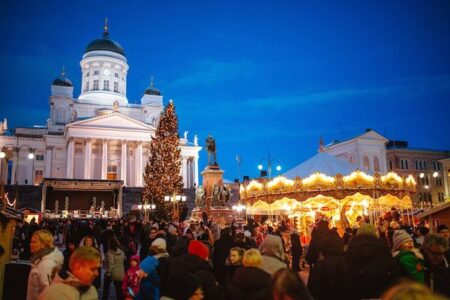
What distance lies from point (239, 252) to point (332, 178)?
14325 mm

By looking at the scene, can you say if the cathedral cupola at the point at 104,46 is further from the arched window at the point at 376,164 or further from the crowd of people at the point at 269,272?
the crowd of people at the point at 269,272

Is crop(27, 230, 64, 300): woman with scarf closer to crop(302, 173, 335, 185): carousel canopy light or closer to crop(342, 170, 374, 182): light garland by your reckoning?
crop(302, 173, 335, 185): carousel canopy light

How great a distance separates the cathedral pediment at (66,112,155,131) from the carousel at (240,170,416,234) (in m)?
45.9

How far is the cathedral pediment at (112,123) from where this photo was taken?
64.1 m

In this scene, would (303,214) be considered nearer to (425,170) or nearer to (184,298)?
(184,298)

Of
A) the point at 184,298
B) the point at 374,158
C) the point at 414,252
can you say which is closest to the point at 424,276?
the point at 414,252

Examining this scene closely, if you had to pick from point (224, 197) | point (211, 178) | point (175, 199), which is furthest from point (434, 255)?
point (175, 199)

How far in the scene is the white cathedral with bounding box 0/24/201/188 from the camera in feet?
214

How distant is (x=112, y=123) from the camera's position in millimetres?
66562

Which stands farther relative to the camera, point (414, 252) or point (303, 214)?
point (303, 214)

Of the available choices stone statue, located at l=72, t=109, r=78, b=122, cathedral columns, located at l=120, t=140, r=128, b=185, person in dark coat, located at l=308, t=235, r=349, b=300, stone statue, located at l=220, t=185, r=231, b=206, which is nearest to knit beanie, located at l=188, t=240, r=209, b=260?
person in dark coat, located at l=308, t=235, r=349, b=300

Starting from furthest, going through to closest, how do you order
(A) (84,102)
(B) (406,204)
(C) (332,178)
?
(A) (84,102), (B) (406,204), (C) (332,178)

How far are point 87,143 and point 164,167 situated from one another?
3035 centimetres

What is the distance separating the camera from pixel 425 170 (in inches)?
2992
